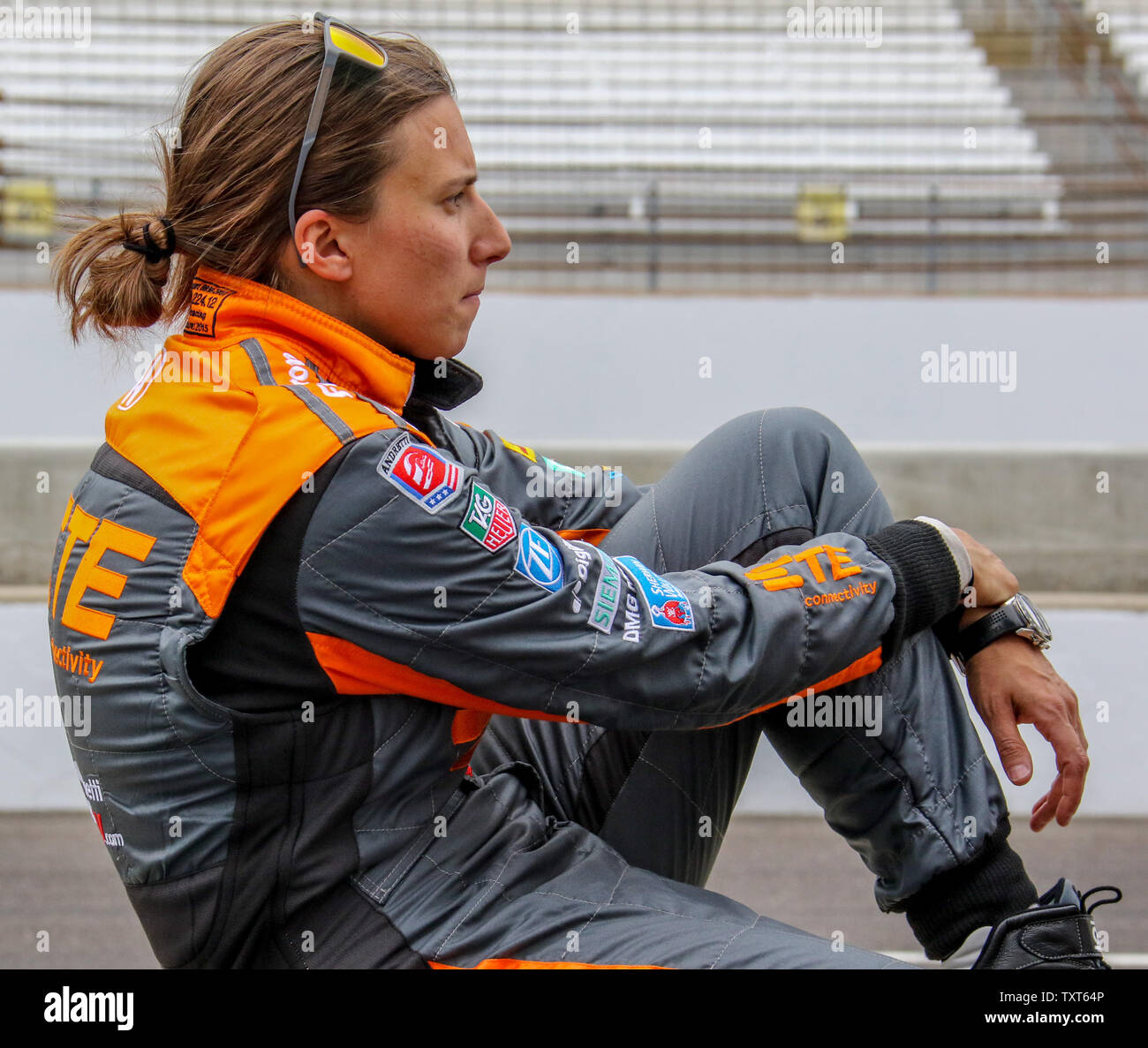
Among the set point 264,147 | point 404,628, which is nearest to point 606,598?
point 404,628

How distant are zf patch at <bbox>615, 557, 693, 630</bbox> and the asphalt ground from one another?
189 cm

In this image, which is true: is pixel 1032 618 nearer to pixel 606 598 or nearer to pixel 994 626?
pixel 994 626

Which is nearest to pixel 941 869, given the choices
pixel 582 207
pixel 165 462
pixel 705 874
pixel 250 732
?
pixel 705 874

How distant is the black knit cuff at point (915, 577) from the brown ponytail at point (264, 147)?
732mm

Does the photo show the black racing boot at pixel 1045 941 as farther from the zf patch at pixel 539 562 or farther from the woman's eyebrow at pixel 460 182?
the woman's eyebrow at pixel 460 182

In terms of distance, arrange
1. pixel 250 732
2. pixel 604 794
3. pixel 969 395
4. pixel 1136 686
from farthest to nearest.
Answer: pixel 969 395, pixel 1136 686, pixel 604 794, pixel 250 732

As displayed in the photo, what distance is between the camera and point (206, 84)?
5.16 ft

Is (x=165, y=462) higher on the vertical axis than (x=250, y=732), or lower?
higher

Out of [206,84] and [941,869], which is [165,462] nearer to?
[206,84]

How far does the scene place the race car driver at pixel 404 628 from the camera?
1.38m

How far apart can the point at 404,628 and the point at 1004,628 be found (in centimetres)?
81

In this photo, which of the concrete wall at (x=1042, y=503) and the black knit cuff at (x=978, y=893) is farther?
the concrete wall at (x=1042, y=503)

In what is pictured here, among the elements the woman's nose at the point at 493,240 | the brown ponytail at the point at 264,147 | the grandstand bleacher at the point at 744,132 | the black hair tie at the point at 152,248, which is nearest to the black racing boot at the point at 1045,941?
the woman's nose at the point at 493,240
